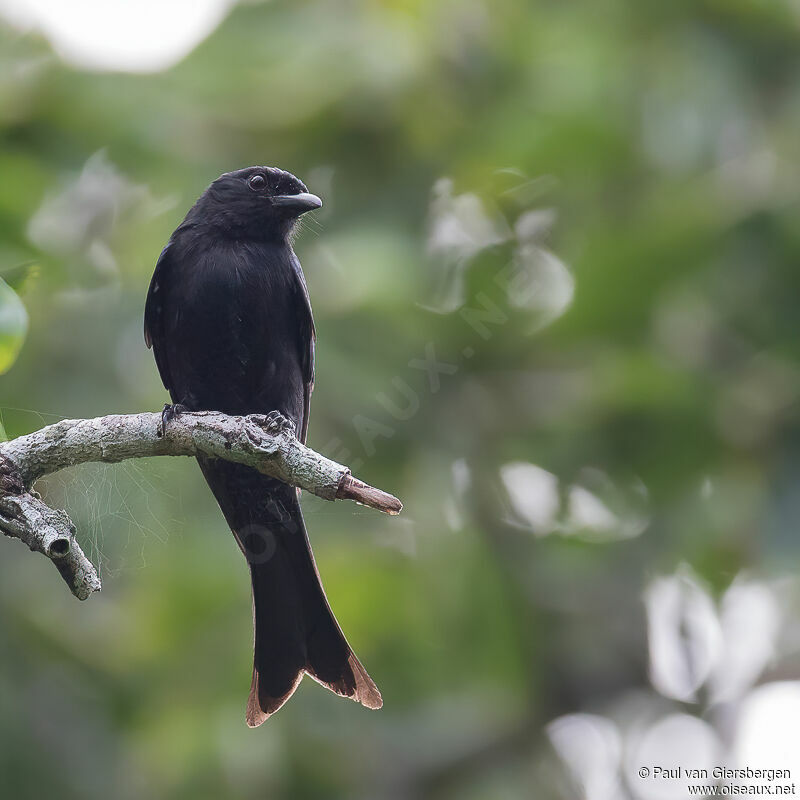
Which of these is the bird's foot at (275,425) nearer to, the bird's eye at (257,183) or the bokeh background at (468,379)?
the bird's eye at (257,183)

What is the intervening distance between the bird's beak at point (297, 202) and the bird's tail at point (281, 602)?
0.75m

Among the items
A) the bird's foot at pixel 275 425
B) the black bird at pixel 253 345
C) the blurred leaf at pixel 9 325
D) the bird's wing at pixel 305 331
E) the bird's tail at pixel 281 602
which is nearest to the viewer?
the blurred leaf at pixel 9 325

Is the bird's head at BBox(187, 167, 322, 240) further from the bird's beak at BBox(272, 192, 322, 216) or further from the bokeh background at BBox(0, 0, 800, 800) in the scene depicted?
the bokeh background at BBox(0, 0, 800, 800)

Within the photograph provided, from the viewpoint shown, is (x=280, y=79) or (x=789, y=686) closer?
(x=280, y=79)

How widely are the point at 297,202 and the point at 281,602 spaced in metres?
1.13

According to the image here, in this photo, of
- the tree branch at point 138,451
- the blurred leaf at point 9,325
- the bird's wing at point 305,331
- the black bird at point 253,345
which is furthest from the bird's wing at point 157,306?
the blurred leaf at point 9,325

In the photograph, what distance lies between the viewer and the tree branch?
2.04 m

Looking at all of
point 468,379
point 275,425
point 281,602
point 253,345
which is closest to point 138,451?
point 275,425

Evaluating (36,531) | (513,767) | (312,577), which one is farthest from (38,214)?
(513,767)

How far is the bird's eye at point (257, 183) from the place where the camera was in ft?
11.4

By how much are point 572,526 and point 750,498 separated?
1001mm

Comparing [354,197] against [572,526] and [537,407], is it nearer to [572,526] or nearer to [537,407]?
[537,407]

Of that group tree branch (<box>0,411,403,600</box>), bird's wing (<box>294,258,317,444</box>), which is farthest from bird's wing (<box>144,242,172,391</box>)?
tree branch (<box>0,411,403,600</box>)

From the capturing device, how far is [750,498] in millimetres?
6664
